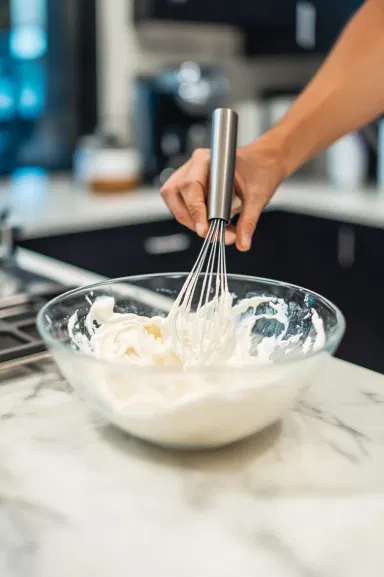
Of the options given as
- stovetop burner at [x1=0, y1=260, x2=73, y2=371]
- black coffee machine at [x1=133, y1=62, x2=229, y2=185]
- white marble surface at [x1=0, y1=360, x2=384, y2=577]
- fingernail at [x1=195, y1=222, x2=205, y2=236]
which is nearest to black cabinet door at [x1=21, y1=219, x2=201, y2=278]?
black coffee machine at [x1=133, y1=62, x2=229, y2=185]

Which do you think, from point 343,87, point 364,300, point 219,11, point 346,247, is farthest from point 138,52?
point 343,87

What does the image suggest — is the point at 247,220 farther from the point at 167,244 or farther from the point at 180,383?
the point at 167,244

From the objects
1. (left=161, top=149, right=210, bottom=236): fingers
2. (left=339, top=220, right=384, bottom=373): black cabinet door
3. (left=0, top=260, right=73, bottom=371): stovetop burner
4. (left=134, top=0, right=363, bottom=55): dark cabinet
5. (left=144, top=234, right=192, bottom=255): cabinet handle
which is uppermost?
(left=134, top=0, right=363, bottom=55): dark cabinet

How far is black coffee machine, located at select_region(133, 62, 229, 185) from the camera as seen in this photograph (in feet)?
7.34

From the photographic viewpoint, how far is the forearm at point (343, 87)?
1007mm

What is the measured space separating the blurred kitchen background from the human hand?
0.91m

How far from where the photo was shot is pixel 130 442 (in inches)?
24.2

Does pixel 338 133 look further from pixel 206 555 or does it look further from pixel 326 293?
pixel 326 293

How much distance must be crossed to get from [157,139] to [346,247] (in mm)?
707

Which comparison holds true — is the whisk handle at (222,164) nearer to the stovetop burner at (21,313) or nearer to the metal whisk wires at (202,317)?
the metal whisk wires at (202,317)

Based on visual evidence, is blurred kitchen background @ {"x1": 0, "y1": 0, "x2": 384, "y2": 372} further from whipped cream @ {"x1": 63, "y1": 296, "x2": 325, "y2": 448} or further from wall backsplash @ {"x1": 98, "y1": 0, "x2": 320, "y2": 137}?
whipped cream @ {"x1": 63, "y1": 296, "x2": 325, "y2": 448}

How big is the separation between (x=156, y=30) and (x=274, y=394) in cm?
215

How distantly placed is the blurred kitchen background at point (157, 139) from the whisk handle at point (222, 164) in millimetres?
1034

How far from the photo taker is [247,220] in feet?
2.64
